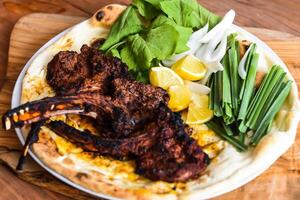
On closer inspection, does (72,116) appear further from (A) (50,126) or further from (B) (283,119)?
(B) (283,119)

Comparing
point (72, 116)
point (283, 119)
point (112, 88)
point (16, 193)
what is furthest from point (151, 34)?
point (16, 193)

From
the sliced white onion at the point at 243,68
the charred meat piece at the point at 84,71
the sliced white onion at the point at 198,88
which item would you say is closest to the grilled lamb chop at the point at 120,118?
the charred meat piece at the point at 84,71

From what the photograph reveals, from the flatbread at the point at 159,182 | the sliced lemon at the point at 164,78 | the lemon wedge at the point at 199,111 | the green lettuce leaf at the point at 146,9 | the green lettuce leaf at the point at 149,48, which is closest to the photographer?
the flatbread at the point at 159,182

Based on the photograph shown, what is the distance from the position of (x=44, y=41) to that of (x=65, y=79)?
763 mm

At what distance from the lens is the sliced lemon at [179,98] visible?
3158mm

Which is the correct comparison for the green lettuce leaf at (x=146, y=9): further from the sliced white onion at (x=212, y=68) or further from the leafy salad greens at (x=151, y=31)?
the sliced white onion at (x=212, y=68)

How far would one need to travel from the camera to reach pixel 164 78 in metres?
3.26

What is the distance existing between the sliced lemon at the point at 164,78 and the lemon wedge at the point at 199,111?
15 cm

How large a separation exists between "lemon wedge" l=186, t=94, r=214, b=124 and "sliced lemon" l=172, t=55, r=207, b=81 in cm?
15

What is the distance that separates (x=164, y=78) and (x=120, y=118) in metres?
0.46

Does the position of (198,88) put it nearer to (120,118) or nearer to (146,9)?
(120,118)

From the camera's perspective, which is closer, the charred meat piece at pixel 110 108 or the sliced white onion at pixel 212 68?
the charred meat piece at pixel 110 108

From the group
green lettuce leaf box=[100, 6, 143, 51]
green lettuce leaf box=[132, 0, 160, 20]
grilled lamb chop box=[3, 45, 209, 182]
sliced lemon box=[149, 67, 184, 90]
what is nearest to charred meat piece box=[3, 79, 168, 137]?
grilled lamb chop box=[3, 45, 209, 182]

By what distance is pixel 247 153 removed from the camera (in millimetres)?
2930
